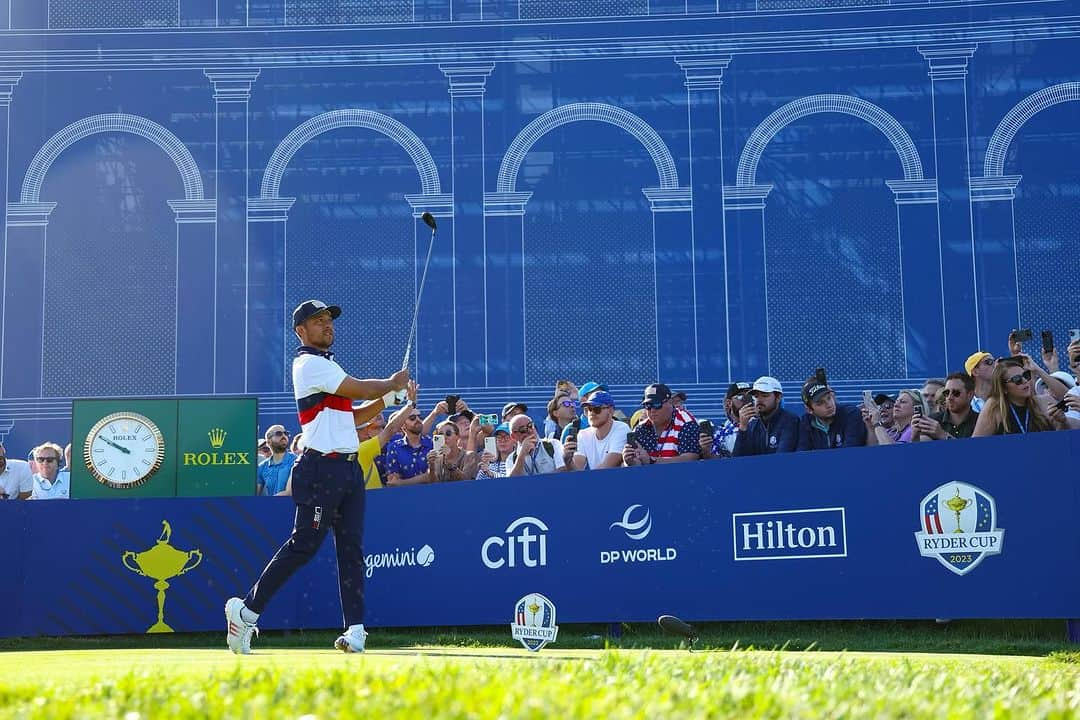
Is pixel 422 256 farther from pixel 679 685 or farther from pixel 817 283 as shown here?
pixel 679 685

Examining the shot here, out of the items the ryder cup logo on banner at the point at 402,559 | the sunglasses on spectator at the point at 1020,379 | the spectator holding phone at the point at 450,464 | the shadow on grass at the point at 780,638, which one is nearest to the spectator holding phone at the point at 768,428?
the shadow on grass at the point at 780,638

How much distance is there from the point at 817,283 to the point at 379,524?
14.1m

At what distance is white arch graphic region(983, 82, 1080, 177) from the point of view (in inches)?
959

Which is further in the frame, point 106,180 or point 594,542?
point 106,180

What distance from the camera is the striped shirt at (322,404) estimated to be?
7828 millimetres

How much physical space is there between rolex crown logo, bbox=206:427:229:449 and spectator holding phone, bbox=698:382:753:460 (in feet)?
14.4

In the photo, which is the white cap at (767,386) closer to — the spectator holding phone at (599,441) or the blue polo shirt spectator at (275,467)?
the spectator holding phone at (599,441)

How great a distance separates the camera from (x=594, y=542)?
429 inches

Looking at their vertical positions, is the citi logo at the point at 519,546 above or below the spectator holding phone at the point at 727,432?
below

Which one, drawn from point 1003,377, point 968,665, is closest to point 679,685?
point 968,665

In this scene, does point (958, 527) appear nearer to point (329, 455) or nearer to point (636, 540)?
point (636, 540)

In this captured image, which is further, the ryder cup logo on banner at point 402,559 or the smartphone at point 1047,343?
the smartphone at point 1047,343

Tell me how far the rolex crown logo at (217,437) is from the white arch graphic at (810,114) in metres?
13.6

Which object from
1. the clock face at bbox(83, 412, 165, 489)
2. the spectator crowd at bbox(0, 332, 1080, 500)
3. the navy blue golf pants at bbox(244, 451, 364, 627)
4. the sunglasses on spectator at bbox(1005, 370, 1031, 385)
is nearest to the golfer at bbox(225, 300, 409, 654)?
the navy blue golf pants at bbox(244, 451, 364, 627)
